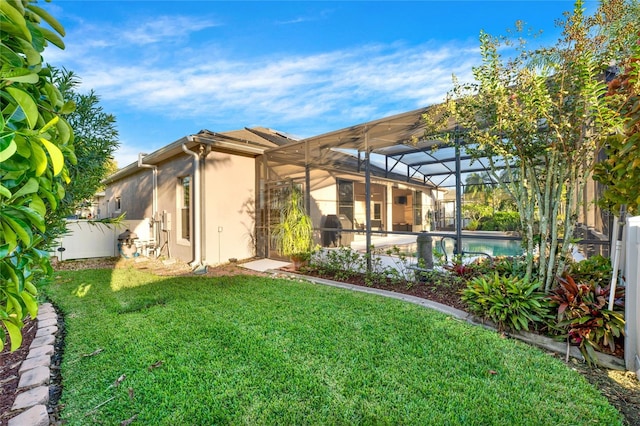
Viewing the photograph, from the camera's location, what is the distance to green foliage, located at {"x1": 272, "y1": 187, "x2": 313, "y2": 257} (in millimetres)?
7055

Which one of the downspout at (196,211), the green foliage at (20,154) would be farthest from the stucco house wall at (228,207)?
the green foliage at (20,154)

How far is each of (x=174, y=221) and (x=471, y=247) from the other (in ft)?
26.4

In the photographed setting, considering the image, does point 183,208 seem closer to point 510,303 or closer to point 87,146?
point 87,146

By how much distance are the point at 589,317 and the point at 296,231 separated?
17.3 ft

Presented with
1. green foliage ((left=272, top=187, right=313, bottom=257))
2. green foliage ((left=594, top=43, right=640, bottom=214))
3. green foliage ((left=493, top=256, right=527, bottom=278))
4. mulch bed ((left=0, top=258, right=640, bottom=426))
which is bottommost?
mulch bed ((left=0, top=258, right=640, bottom=426))

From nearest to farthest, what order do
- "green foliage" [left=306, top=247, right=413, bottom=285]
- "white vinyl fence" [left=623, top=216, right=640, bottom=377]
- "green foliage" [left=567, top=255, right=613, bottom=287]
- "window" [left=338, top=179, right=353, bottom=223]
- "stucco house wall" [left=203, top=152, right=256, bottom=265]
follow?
1. "white vinyl fence" [left=623, top=216, right=640, bottom=377]
2. "green foliage" [left=567, top=255, right=613, bottom=287]
3. "green foliage" [left=306, top=247, right=413, bottom=285]
4. "stucco house wall" [left=203, top=152, right=256, bottom=265]
5. "window" [left=338, top=179, right=353, bottom=223]

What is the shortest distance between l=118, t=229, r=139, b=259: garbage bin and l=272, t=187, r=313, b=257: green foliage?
523 cm

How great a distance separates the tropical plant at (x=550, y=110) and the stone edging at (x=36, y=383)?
481 centimetres

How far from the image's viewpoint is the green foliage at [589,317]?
8.98 ft

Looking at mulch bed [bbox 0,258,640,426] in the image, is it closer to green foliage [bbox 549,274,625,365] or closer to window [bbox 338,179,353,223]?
green foliage [bbox 549,274,625,365]

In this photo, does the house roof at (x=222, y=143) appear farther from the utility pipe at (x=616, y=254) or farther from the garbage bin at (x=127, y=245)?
the utility pipe at (x=616, y=254)

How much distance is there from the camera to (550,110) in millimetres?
3344

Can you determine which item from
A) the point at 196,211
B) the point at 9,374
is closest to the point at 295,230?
the point at 196,211

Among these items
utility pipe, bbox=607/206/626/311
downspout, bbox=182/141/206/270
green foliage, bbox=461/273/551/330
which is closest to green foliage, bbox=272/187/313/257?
downspout, bbox=182/141/206/270
